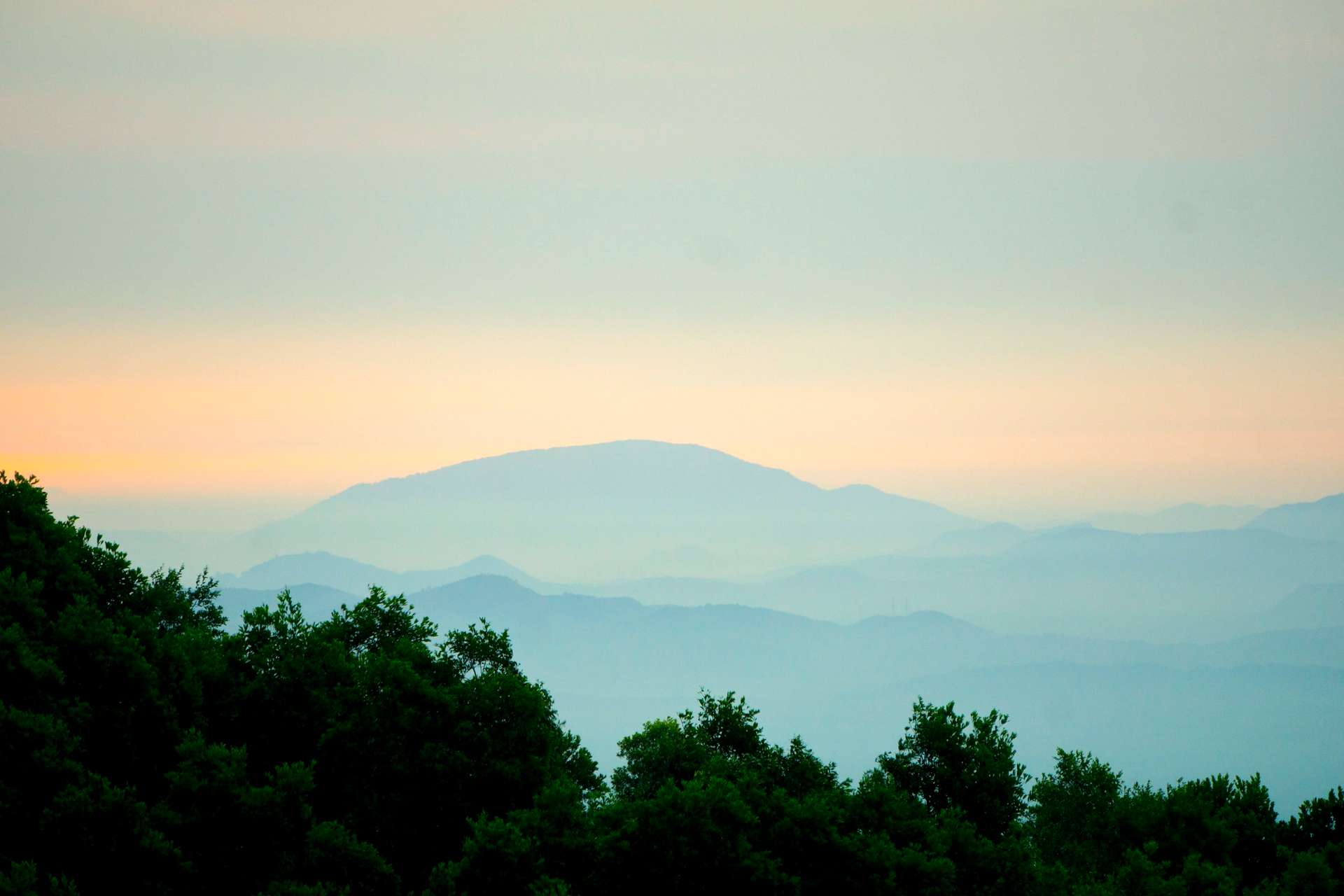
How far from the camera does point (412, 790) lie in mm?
39750

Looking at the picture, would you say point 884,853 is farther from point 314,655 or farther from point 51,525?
point 51,525

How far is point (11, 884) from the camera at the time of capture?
29.8 meters

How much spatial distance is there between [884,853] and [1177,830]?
13.8 meters

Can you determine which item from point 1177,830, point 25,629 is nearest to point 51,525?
point 25,629

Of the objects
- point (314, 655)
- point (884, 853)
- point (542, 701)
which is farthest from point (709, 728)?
point (314, 655)

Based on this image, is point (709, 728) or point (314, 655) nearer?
point (314, 655)

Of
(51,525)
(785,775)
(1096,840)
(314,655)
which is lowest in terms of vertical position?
(1096,840)

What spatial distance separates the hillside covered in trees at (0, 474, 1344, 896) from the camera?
1358 inches

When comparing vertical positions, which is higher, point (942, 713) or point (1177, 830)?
point (942, 713)

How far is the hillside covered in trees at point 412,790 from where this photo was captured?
34500mm

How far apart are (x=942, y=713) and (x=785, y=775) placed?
6.83m

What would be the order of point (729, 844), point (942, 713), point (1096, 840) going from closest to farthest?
1. point (729, 844)
2. point (942, 713)
3. point (1096, 840)

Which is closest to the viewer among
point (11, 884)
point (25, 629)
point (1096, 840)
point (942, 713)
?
point (11, 884)

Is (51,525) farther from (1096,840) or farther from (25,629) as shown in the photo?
(1096,840)
